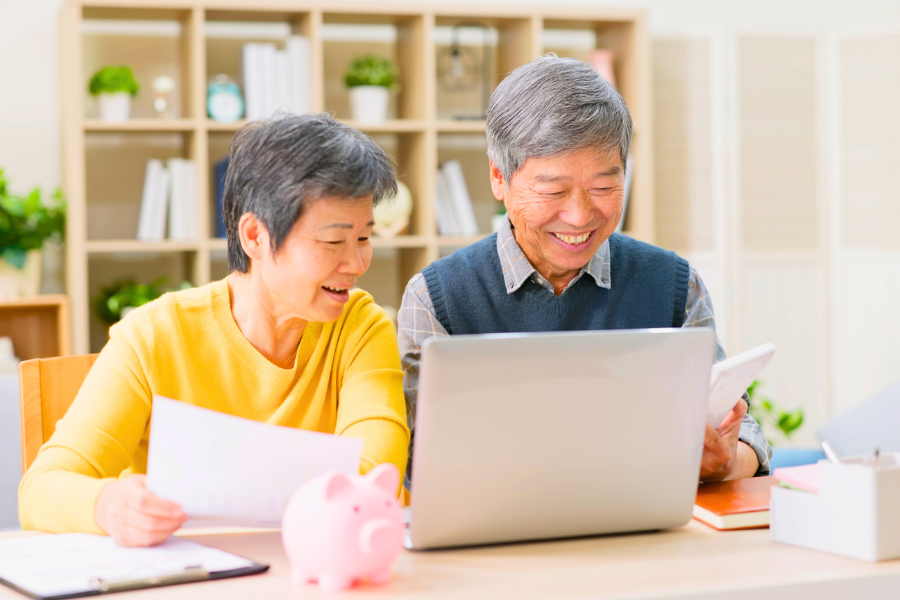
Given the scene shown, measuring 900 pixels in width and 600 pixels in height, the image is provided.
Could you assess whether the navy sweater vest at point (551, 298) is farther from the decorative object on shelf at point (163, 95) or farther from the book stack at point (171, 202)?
the decorative object on shelf at point (163, 95)

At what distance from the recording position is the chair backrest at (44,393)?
1427 millimetres

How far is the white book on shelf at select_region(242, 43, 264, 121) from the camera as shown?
10.3 ft

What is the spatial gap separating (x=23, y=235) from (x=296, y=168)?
2029mm

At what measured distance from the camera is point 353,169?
122 cm

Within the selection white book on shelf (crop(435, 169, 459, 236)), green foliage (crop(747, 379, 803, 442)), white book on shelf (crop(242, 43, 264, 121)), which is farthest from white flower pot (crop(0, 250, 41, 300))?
green foliage (crop(747, 379, 803, 442))

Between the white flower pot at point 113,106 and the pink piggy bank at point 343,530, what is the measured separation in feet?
8.18

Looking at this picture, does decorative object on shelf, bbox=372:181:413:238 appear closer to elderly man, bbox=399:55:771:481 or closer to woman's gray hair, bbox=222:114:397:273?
elderly man, bbox=399:55:771:481

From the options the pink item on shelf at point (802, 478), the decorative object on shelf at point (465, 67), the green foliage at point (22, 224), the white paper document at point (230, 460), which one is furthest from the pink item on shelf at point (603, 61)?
the white paper document at point (230, 460)

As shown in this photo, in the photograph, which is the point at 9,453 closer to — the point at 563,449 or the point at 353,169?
the point at 353,169

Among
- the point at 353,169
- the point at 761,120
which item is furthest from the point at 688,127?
the point at 353,169

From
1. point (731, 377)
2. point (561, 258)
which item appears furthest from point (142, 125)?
point (731, 377)

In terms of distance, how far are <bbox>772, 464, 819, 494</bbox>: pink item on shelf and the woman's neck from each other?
70 centimetres

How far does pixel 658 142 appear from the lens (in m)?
3.65

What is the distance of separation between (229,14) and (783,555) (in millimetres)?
2747
